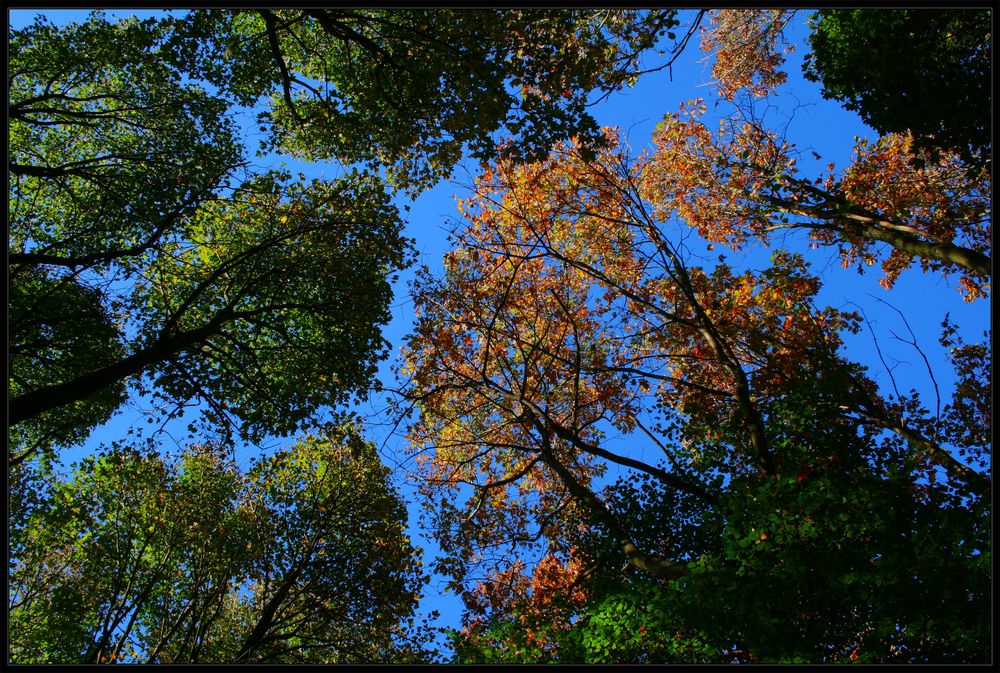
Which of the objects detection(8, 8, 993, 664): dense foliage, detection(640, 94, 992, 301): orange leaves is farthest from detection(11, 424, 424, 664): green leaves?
detection(640, 94, 992, 301): orange leaves

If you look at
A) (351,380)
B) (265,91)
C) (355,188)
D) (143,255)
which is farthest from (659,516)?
(265,91)

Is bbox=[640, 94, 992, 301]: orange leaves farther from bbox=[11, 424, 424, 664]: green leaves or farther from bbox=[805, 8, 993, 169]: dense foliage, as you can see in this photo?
bbox=[11, 424, 424, 664]: green leaves

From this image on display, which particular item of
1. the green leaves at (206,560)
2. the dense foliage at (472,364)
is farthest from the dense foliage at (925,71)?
the green leaves at (206,560)

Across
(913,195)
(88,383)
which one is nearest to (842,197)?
(913,195)

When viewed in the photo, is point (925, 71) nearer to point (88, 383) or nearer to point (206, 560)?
point (88, 383)

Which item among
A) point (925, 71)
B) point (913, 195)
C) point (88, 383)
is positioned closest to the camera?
point (88, 383)

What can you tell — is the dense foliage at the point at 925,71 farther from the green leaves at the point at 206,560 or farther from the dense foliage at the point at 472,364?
the green leaves at the point at 206,560

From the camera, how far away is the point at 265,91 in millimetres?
11266

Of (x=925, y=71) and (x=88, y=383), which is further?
(x=925, y=71)

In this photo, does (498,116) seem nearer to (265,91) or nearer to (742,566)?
(265,91)

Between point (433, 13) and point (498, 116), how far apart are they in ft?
6.45

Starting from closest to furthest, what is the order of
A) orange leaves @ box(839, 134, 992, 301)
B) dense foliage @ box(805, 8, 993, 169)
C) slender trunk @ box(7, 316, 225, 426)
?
slender trunk @ box(7, 316, 225, 426)
dense foliage @ box(805, 8, 993, 169)
orange leaves @ box(839, 134, 992, 301)

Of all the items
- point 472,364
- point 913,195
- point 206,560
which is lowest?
point 206,560

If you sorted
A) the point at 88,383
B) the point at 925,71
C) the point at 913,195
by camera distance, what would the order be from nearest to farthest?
the point at 88,383, the point at 925,71, the point at 913,195
